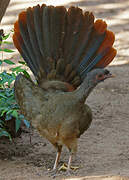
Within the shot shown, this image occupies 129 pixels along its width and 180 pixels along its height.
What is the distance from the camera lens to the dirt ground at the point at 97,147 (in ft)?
17.5

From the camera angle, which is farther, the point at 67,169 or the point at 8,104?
the point at 8,104

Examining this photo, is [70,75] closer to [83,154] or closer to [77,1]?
[83,154]

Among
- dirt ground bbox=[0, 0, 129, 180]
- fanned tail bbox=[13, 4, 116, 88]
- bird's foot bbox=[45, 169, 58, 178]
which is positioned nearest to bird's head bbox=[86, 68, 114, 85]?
fanned tail bbox=[13, 4, 116, 88]

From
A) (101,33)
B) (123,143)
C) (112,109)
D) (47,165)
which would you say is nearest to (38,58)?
(101,33)

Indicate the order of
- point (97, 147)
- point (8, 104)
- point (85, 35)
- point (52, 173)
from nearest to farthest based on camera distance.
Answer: point (52, 173), point (8, 104), point (85, 35), point (97, 147)

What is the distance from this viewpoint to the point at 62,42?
572 cm

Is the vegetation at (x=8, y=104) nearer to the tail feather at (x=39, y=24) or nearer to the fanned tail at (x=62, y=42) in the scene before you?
the fanned tail at (x=62, y=42)

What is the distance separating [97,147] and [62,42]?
5.46ft

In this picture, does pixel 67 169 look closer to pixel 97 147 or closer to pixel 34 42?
pixel 97 147

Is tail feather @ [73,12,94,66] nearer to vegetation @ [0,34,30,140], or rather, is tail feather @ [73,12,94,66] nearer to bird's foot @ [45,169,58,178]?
vegetation @ [0,34,30,140]

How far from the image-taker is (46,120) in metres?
5.07

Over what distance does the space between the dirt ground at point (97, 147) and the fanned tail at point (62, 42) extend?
3.51 ft

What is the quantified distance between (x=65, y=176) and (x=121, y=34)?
270 inches

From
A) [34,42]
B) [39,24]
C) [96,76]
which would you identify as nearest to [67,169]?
[96,76]
